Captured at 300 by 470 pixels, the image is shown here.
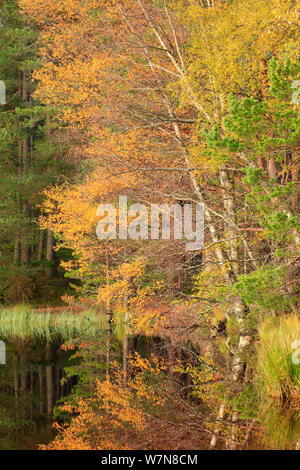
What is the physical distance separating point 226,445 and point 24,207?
18.9 m

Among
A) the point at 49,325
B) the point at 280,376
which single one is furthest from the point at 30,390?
the point at 49,325

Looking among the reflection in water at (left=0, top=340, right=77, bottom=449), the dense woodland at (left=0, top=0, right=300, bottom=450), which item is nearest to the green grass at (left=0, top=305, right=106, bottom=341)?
the dense woodland at (left=0, top=0, right=300, bottom=450)

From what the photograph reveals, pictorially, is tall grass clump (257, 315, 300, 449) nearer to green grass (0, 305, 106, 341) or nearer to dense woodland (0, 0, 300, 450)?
dense woodland (0, 0, 300, 450)

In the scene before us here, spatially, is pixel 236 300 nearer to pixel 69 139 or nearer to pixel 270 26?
pixel 270 26

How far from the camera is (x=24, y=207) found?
23.9 m

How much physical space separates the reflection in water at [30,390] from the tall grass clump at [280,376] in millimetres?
2771

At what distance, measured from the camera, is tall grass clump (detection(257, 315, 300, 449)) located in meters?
7.24

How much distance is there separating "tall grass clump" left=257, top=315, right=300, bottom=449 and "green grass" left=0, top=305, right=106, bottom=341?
8.15 metres

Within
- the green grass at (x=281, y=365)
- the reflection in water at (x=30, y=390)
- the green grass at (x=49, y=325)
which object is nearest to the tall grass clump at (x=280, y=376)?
the green grass at (x=281, y=365)

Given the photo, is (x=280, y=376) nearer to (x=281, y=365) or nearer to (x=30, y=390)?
(x=281, y=365)

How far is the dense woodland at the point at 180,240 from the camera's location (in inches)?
291
